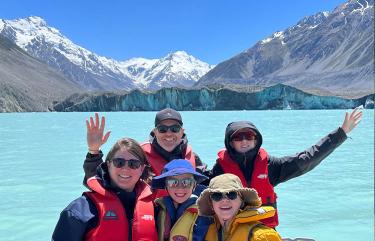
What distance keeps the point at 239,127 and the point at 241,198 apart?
1017 millimetres

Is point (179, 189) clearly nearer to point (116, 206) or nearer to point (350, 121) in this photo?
point (116, 206)

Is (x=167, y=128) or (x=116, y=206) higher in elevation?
(x=167, y=128)

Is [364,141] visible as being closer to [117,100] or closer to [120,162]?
[120,162]

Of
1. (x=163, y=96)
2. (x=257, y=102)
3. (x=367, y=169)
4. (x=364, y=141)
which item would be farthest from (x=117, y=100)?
(x=367, y=169)

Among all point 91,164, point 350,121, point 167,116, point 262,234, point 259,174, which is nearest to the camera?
point 262,234

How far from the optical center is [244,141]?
409 cm

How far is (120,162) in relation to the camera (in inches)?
133

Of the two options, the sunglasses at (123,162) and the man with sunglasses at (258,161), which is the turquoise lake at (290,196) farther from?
the sunglasses at (123,162)

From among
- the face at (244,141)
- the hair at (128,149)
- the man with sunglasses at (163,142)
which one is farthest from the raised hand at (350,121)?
the hair at (128,149)

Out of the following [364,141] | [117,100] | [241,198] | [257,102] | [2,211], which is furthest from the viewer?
[117,100]

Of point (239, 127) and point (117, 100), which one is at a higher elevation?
point (117, 100)

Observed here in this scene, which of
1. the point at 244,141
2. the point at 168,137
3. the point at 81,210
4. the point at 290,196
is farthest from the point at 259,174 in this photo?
the point at 290,196

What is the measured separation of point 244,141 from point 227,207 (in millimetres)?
1112

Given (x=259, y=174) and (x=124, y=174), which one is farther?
(x=259, y=174)
